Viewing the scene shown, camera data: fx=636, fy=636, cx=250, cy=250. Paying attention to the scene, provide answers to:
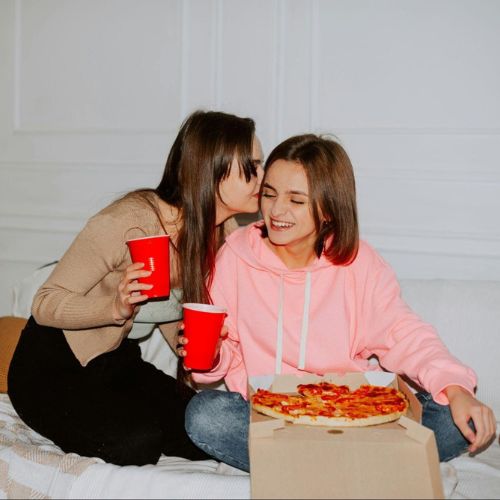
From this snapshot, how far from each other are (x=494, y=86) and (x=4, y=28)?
7.16 feet

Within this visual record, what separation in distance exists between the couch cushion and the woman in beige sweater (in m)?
0.68

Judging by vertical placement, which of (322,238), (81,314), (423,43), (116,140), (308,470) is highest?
(423,43)

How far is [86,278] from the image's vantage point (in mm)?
1795

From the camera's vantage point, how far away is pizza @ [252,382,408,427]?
1413 mm

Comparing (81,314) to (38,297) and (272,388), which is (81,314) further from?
(272,388)

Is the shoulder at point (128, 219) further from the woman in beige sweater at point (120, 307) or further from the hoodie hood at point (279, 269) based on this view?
the hoodie hood at point (279, 269)

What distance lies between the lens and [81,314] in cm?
175

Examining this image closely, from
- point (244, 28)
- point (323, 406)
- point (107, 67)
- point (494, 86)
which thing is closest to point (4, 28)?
point (107, 67)

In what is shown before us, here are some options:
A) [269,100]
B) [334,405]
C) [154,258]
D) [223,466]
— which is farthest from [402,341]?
[269,100]

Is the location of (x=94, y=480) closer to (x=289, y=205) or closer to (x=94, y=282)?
(x=94, y=282)

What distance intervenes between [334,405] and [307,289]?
496 millimetres

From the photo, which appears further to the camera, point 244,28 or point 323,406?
point 244,28

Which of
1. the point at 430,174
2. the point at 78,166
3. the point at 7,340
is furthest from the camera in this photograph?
the point at 78,166

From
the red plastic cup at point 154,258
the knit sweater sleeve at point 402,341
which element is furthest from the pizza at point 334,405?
the red plastic cup at point 154,258
